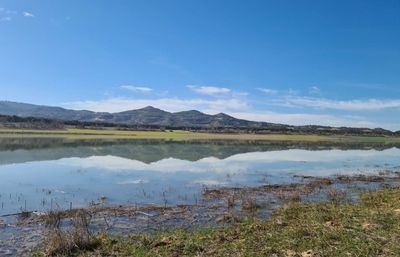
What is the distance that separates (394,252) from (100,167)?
25670mm

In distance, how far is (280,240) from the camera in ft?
36.8

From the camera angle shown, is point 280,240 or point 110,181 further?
point 110,181

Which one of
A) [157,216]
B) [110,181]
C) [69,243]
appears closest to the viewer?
[69,243]

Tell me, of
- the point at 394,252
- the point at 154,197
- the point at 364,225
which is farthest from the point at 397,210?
the point at 154,197

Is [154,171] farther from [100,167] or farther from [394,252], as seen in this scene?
[394,252]

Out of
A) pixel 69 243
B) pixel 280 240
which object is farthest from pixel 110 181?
pixel 280 240

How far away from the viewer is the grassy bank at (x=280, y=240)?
10.3 metres

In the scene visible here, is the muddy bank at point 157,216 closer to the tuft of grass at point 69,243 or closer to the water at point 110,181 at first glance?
the tuft of grass at point 69,243

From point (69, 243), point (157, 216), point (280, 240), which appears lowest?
point (157, 216)

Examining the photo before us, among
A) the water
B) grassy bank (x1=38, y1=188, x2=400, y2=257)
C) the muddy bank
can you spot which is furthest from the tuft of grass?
the water

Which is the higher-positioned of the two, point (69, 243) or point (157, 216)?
point (69, 243)

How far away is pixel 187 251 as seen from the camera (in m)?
10.6

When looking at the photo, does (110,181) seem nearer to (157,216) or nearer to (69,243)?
(157,216)

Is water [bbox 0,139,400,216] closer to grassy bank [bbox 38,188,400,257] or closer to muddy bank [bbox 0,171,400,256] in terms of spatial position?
muddy bank [bbox 0,171,400,256]
